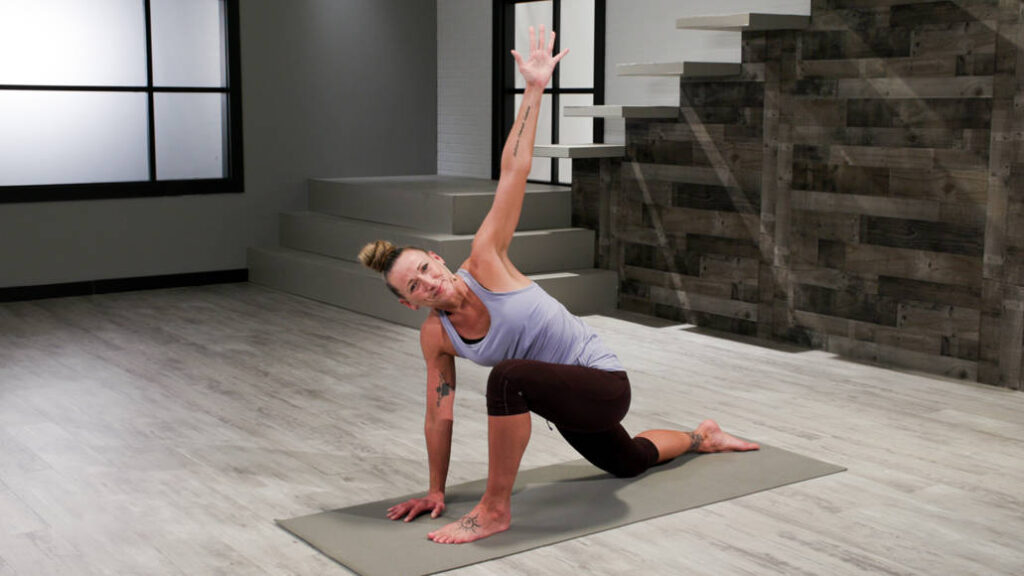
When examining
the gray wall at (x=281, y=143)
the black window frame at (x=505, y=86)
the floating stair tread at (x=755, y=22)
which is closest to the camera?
the floating stair tread at (x=755, y=22)

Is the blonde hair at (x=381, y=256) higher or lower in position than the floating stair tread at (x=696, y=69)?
lower

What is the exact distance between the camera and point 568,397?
2721mm

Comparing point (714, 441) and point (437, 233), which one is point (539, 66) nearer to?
point (714, 441)

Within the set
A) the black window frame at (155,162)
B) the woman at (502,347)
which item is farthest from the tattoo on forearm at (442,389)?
the black window frame at (155,162)

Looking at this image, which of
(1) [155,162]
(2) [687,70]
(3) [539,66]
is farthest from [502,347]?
(1) [155,162]

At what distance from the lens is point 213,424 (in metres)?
3.79

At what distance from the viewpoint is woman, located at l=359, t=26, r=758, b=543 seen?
2.64m

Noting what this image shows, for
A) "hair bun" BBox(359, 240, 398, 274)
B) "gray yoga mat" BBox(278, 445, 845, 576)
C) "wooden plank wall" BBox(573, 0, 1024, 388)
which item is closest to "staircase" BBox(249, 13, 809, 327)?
"wooden plank wall" BBox(573, 0, 1024, 388)

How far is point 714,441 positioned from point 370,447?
1.05m

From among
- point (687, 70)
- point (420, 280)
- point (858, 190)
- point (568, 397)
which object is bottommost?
point (568, 397)

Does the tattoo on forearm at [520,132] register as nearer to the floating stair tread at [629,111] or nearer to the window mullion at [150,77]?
the floating stair tread at [629,111]

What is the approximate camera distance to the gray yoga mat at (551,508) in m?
2.61

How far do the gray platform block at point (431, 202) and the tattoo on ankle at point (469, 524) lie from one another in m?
3.25

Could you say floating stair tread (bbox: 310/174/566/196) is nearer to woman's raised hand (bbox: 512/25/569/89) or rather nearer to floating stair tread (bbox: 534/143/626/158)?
floating stair tread (bbox: 534/143/626/158)
